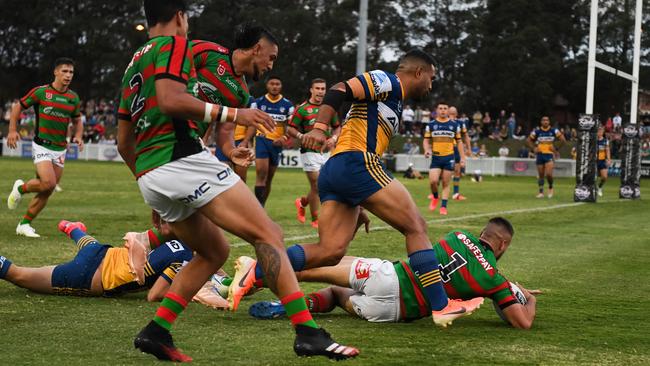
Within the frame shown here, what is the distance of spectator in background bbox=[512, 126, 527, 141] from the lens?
48791 mm

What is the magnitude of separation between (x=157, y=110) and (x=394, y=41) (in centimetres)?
6016

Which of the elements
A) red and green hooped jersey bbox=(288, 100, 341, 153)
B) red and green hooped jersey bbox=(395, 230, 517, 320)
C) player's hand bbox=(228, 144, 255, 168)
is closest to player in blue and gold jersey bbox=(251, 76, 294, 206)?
red and green hooped jersey bbox=(288, 100, 341, 153)

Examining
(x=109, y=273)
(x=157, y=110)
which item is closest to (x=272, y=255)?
(x=157, y=110)

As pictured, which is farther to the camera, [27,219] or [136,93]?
[27,219]

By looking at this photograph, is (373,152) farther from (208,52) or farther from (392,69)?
(392,69)

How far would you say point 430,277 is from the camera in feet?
21.8

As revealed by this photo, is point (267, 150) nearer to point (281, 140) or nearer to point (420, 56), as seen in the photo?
point (281, 140)

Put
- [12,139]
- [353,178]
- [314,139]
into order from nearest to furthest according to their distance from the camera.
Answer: [314,139] → [353,178] → [12,139]

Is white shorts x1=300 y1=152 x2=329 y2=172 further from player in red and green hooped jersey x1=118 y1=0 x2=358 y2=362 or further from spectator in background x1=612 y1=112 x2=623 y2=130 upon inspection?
spectator in background x1=612 y1=112 x2=623 y2=130

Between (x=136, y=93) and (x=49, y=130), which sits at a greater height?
(x=136, y=93)

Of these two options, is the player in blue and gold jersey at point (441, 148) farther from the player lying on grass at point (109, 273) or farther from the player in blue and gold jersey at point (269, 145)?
the player lying on grass at point (109, 273)

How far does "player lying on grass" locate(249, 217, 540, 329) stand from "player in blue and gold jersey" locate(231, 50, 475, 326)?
0.52 ft

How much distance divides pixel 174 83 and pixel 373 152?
7.69ft

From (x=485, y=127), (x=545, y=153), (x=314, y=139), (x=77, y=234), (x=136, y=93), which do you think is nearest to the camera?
(x=136, y=93)
